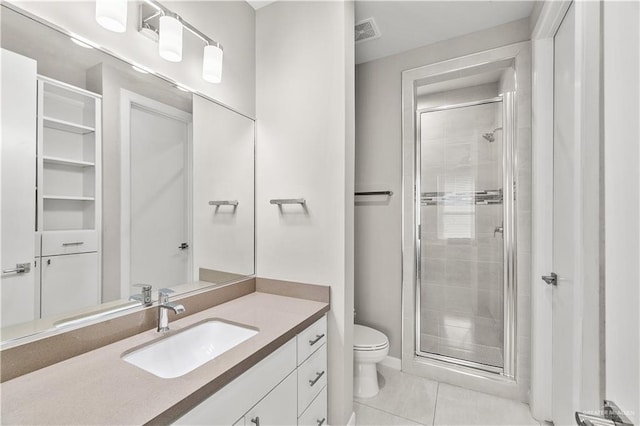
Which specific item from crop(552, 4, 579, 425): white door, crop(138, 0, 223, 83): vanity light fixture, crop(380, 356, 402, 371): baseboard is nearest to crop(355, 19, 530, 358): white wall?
crop(380, 356, 402, 371): baseboard

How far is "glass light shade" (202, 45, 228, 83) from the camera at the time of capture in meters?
1.45

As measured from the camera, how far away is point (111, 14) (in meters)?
1.02

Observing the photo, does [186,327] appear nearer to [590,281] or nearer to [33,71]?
[33,71]

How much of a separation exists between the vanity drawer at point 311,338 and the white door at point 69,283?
86 centimetres

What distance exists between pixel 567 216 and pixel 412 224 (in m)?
1.02

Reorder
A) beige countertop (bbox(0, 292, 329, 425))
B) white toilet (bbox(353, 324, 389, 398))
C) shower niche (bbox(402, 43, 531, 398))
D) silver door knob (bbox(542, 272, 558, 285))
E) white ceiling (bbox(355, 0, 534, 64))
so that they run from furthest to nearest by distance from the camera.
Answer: shower niche (bbox(402, 43, 531, 398)), white toilet (bbox(353, 324, 389, 398)), white ceiling (bbox(355, 0, 534, 64)), silver door knob (bbox(542, 272, 558, 285)), beige countertop (bbox(0, 292, 329, 425))

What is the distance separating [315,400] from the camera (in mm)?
1418

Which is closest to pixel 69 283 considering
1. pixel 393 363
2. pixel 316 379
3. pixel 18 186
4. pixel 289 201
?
pixel 18 186

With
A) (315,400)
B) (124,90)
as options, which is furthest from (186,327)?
(124,90)

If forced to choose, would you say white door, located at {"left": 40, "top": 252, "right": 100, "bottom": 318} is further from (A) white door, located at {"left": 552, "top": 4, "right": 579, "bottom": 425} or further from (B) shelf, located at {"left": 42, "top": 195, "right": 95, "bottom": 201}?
(A) white door, located at {"left": 552, "top": 4, "right": 579, "bottom": 425}

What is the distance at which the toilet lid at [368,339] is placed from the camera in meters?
1.94

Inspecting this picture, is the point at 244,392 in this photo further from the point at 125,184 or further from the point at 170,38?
the point at 170,38

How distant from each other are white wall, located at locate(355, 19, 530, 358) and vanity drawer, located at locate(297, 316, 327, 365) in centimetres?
99
